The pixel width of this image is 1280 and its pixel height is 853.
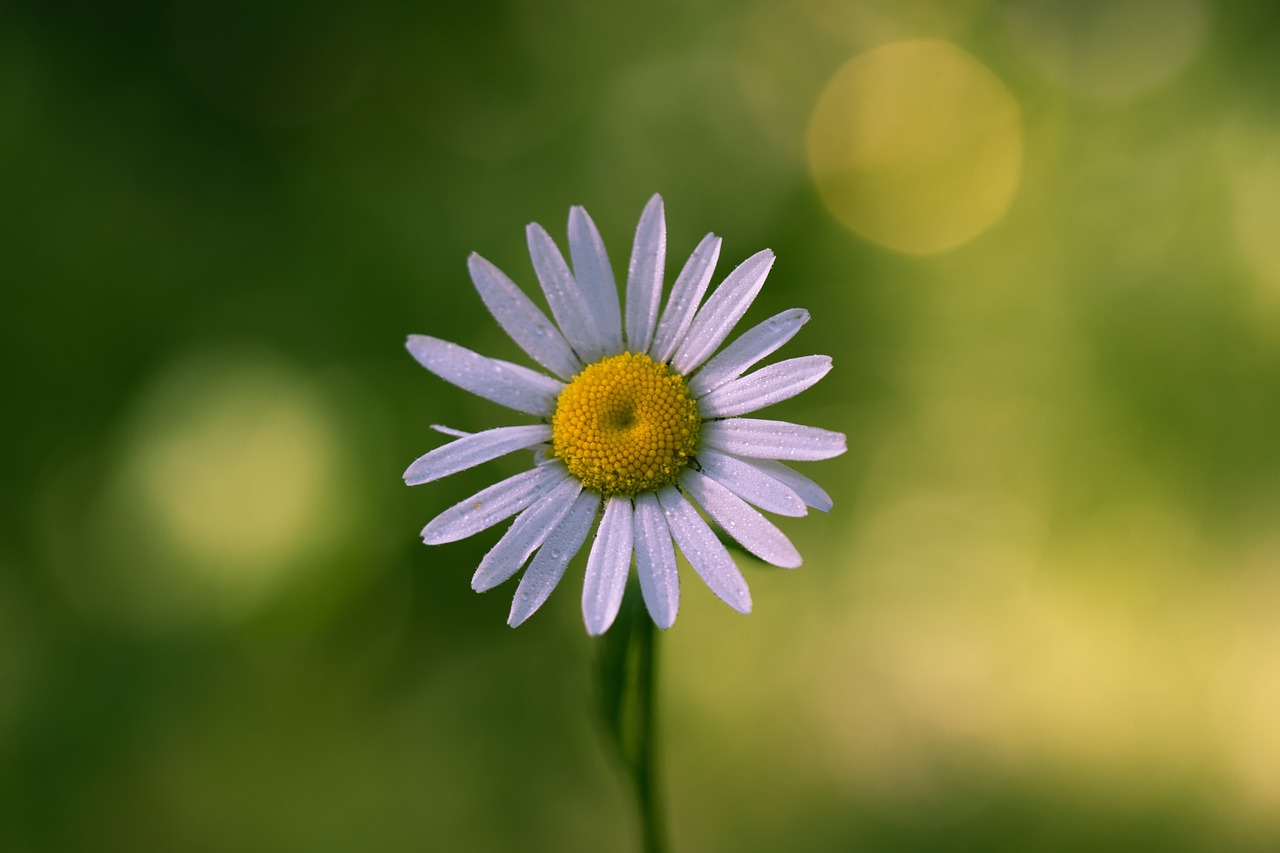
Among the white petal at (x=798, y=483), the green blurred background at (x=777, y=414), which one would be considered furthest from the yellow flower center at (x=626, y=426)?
the green blurred background at (x=777, y=414)

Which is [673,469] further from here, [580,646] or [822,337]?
[822,337]

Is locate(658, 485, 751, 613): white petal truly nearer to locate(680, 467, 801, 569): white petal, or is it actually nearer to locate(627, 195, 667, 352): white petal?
locate(680, 467, 801, 569): white petal

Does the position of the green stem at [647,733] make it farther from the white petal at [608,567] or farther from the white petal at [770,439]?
the white petal at [770,439]

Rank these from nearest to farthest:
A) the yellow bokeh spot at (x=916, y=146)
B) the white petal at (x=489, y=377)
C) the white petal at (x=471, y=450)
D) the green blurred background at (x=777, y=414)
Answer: the white petal at (x=471, y=450), the white petal at (x=489, y=377), the green blurred background at (x=777, y=414), the yellow bokeh spot at (x=916, y=146)

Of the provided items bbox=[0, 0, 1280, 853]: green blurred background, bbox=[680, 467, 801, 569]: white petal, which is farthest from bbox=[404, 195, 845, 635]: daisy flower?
bbox=[0, 0, 1280, 853]: green blurred background

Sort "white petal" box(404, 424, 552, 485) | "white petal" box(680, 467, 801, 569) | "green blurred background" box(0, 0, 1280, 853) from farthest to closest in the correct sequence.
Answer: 1. "green blurred background" box(0, 0, 1280, 853)
2. "white petal" box(404, 424, 552, 485)
3. "white petal" box(680, 467, 801, 569)

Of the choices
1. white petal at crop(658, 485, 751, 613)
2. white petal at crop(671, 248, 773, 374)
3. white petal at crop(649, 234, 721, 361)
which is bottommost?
white petal at crop(658, 485, 751, 613)
